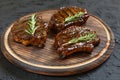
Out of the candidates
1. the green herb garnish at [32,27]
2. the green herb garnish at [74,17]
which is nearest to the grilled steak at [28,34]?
the green herb garnish at [32,27]

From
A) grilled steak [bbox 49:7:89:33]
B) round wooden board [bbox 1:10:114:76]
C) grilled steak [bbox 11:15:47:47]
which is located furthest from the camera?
grilled steak [bbox 49:7:89:33]

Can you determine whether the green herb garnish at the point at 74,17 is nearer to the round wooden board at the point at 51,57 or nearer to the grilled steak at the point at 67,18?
the grilled steak at the point at 67,18

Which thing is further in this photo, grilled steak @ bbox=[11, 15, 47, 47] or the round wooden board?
grilled steak @ bbox=[11, 15, 47, 47]

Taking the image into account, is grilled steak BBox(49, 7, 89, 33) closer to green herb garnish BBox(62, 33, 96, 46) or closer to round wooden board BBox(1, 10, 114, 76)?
round wooden board BBox(1, 10, 114, 76)

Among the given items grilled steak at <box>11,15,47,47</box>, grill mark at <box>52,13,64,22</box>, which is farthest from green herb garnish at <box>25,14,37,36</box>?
grill mark at <box>52,13,64,22</box>

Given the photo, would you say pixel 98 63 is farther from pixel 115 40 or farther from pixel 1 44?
pixel 1 44

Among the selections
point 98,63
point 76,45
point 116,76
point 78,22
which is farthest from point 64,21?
point 116,76
